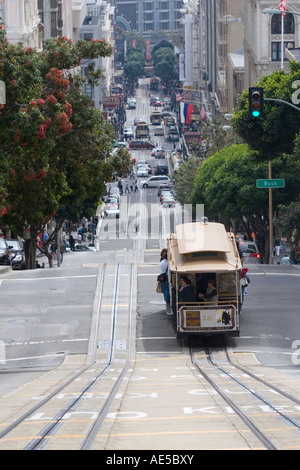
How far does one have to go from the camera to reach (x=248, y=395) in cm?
1841

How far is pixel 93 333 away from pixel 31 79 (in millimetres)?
7548

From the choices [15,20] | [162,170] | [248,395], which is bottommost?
[248,395]

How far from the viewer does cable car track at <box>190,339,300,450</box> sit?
1441 centimetres

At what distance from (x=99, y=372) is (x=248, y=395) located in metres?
5.60

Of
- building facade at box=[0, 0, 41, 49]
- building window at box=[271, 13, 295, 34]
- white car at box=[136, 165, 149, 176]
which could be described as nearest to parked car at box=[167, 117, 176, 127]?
white car at box=[136, 165, 149, 176]

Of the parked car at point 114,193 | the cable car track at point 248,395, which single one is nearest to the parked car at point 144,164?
the parked car at point 114,193

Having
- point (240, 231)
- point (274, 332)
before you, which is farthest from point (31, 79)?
point (240, 231)

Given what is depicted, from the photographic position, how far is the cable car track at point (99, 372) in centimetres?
1480

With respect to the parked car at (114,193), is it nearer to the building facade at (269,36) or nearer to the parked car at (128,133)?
the building facade at (269,36)

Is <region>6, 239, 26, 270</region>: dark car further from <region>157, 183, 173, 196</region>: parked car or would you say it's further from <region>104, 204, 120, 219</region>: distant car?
<region>157, 183, 173, 196</region>: parked car

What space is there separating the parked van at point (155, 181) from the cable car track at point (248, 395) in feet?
341

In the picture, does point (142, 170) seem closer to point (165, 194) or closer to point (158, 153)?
point (158, 153)

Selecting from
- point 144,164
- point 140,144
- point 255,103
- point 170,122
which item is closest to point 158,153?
point 144,164

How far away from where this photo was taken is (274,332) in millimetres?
27672
